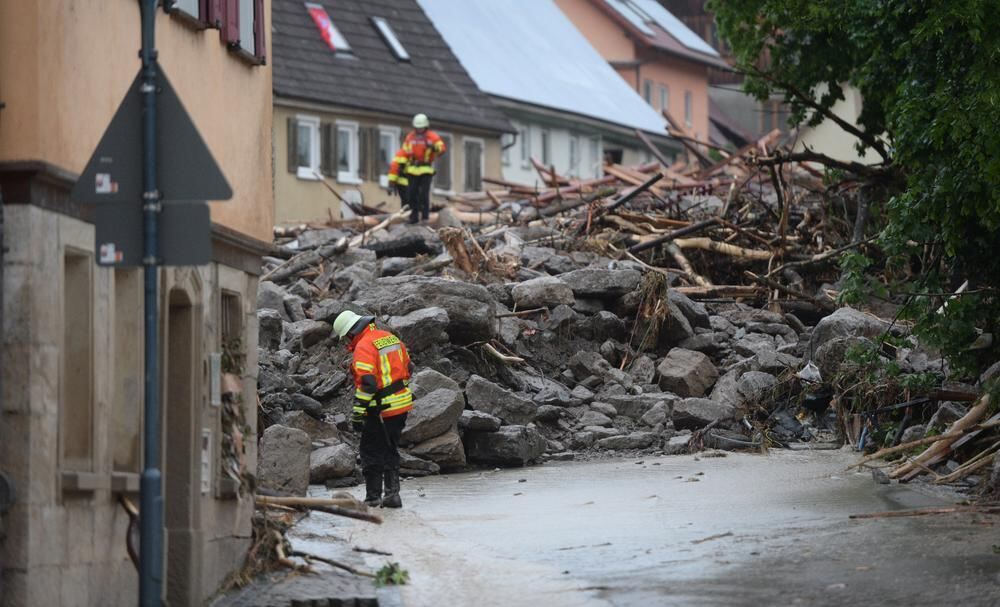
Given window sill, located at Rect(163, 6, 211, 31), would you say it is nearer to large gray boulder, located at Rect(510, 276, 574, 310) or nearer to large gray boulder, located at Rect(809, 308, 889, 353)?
large gray boulder, located at Rect(809, 308, 889, 353)

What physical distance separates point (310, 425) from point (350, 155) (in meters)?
33.3

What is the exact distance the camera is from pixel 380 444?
710 inches

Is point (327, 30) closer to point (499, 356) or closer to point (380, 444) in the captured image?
point (499, 356)

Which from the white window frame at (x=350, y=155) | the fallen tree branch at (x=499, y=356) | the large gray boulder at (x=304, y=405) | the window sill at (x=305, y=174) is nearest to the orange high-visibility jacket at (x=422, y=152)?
the fallen tree branch at (x=499, y=356)

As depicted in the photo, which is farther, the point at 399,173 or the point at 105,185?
the point at 399,173

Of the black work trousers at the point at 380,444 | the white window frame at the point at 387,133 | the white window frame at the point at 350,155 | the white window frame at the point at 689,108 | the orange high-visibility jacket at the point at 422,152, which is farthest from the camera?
the white window frame at the point at 689,108

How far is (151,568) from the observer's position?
A: 898 cm

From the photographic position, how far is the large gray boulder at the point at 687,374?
2553 cm

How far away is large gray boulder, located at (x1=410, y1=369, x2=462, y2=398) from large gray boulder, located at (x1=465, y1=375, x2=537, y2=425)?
86 centimetres

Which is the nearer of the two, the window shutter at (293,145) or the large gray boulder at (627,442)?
the large gray boulder at (627,442)

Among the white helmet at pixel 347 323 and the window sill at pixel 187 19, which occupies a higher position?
the window sill at pixel 187 19

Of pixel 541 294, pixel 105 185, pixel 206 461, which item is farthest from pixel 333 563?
pixel 541 294

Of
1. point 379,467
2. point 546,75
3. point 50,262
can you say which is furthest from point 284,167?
point 50,262

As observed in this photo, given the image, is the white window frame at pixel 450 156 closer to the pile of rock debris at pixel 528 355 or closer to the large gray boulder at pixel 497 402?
the pile of rock debris at pixel 528 355
